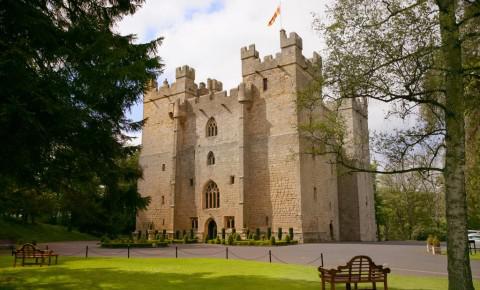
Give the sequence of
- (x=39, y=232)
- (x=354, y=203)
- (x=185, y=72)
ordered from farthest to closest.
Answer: (x=185, y=72)
(x=39, y=232)
(x=354, y=203)

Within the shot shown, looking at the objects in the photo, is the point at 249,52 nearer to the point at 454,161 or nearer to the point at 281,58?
the point at 281,58

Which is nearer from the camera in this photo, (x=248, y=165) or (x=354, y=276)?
(x=354, y=276)

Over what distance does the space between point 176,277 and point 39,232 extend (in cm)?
3455

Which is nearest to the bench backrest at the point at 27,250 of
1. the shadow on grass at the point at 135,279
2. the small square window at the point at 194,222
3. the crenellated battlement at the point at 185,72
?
the shadow on grass at the point at 135,279

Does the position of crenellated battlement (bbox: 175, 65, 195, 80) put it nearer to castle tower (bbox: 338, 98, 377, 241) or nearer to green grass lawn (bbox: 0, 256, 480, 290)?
A: castle tower (bbox: 338, 98, 377, 241)

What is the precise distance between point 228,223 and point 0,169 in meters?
28.3

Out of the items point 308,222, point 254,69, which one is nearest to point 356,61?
point 308,222

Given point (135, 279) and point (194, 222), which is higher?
point (194, 222)

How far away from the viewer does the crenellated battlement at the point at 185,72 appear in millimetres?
41938

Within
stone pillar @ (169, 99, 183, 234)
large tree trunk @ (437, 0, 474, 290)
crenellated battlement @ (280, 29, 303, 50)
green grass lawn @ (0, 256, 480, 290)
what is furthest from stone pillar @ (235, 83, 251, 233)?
large tree trunk @ (437, 0, 474, 290)

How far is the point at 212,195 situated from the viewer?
3675cm

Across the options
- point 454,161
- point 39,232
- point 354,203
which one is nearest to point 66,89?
point 454,161

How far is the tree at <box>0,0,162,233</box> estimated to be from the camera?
22.9 ft

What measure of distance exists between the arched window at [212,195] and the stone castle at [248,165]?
90 millimetres
